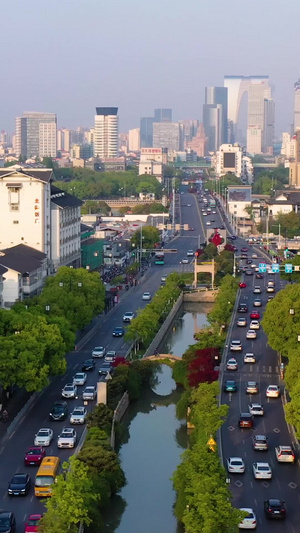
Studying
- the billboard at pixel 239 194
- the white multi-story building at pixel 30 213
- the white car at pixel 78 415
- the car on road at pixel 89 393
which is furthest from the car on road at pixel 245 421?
the billboard at pixel 239 194

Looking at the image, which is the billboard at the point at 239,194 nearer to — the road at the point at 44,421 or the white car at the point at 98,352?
the road at the point at 44,421

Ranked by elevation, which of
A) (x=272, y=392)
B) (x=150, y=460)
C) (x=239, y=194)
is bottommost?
(x=150, y=460)

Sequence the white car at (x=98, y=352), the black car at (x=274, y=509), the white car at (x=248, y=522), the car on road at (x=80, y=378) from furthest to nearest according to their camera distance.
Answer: the white car at (x=98, y=352) → the car on road at (x=80, y=378) → the black car at (x=274, y=509) → the white car at (x=248, y=522)

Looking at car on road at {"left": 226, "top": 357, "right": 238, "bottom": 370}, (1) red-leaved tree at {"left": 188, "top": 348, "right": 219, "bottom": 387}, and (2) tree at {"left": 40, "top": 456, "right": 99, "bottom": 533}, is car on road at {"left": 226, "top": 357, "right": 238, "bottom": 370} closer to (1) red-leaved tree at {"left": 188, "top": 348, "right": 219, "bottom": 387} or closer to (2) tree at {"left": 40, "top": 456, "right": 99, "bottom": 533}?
(1) red-leaved tree at {"left": 188, "top": 348, "right": 219, "bottom": 387}

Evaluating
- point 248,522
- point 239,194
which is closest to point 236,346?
point 248,522

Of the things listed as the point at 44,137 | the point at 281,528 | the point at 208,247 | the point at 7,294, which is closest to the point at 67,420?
the point at 281,528

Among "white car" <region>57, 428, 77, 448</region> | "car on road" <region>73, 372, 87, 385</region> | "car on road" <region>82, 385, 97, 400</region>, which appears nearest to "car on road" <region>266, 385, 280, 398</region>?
"car on road" <region>82, 385, 97, 400</region>

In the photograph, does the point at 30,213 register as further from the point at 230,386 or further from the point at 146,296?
the point at 230,386
